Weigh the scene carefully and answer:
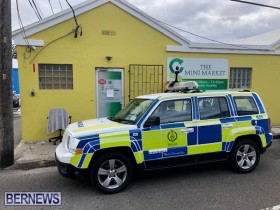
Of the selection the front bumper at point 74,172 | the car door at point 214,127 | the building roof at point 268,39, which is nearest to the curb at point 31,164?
the front bumper at point 74,172

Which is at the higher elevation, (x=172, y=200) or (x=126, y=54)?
(x=126, y=54)

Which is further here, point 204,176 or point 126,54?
point 126,54

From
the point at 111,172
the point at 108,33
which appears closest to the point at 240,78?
the point at 108,33

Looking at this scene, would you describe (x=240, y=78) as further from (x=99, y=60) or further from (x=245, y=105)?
(x=99, y=60)

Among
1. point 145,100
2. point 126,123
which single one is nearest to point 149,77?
point 145,100

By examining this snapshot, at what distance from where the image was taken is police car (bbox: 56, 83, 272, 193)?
4.67 m

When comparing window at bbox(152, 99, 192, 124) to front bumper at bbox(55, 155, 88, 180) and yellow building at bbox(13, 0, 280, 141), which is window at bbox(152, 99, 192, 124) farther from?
yellow building at bbox(13, 0, 280, 141)

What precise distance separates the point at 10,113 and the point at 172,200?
13.7 feet

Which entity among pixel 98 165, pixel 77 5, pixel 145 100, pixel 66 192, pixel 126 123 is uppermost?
pixel 77 5

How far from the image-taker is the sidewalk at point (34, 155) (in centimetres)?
646

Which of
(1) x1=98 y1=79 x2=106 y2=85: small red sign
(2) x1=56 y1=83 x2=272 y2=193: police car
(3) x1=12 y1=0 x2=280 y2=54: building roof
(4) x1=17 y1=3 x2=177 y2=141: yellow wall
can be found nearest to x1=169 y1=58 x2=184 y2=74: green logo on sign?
(3) x1=12 y1=0 x2=280 y2=54: building roof

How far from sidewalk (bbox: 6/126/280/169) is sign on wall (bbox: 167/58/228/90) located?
4604mm

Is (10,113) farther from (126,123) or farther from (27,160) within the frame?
(126,123)

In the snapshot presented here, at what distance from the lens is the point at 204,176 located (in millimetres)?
5582
